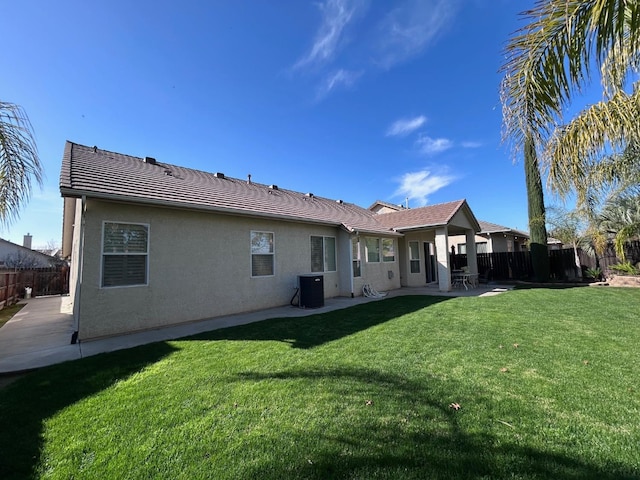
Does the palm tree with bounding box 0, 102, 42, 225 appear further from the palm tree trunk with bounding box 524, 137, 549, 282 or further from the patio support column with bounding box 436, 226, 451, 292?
the palm tree trunk with bounding box 524, 137, 549, 282

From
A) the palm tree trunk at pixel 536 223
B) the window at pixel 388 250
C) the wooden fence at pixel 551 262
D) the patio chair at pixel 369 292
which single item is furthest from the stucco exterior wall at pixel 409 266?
the palm tree trunk at pixel 536 223

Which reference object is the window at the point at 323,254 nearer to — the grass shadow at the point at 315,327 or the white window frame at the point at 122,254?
the grass shadow at the point at 315,327

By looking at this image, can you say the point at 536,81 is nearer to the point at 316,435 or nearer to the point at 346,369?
the point at 346,369

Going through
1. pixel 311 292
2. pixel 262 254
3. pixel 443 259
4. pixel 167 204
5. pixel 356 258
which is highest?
pixel 167 204

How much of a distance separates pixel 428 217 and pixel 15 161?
1499cm

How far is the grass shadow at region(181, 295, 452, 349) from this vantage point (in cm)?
628

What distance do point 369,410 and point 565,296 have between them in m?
11.6

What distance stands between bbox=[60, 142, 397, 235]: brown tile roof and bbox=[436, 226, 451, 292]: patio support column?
3430mm

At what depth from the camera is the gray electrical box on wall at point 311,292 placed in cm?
1016

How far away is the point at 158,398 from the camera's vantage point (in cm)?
360

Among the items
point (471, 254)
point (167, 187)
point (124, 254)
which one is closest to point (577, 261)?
point (471, 254)

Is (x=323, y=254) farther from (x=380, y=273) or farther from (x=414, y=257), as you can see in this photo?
(x=414, y=257)

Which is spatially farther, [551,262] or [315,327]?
[551,262]

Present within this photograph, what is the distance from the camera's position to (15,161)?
14.9 feet
